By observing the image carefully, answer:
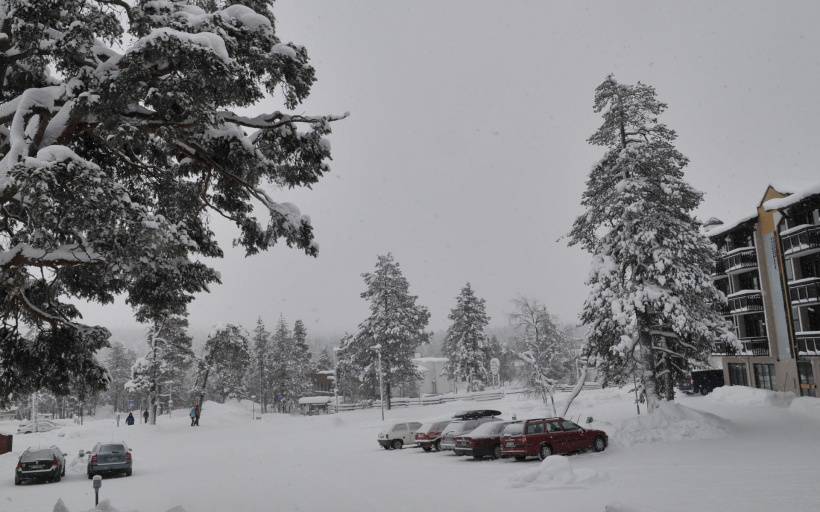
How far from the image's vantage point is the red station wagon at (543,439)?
1894cm

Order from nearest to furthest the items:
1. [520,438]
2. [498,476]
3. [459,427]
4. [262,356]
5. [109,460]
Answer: [498,476] → [520,438] → [109,460] → [459,427] → [262,356]

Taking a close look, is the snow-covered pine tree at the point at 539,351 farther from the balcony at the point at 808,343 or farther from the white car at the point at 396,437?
the balcony at the point at 808,343

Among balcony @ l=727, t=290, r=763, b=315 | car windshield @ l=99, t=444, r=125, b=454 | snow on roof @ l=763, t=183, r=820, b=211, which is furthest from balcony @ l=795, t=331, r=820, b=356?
car windshield @ l=99, t=444, r=125, b=454

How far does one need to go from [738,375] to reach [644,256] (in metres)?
34.1

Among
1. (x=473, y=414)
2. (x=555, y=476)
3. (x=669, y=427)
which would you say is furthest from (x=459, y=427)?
(x=473, y=414)

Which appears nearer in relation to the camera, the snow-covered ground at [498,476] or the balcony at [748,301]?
the snow-covered ground at [498,476]

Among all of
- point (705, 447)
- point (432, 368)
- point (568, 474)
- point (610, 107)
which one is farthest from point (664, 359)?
point (432, 368)

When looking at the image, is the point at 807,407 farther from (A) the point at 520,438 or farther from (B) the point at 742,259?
(A) the point at 520,438

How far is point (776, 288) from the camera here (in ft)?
143

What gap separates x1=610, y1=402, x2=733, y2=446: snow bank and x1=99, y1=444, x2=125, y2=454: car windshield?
18.1 metres

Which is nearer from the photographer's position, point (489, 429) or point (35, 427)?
point (489, 429)

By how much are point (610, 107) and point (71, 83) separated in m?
23.1

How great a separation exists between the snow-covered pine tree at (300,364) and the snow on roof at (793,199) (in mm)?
58393

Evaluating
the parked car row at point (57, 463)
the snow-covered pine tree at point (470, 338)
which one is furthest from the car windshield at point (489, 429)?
the snow-covered pine tree at point (470, 338)
